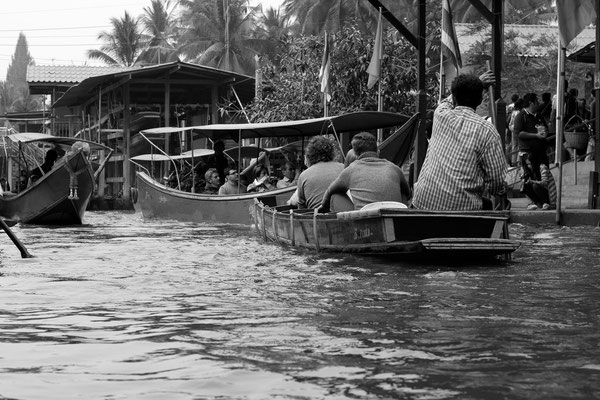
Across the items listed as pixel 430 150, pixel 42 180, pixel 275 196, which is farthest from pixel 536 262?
pixel 42 180

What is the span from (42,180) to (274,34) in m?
38.9

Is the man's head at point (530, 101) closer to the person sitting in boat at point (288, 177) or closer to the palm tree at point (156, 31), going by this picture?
the person sitting in boat at point (288, 177)

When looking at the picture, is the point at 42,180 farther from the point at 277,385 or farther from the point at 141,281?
the point at 277,385

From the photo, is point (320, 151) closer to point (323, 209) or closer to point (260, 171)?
point (323, 209)

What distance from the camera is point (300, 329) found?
5.30 m

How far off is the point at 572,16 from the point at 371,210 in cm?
518

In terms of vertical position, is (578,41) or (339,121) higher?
(578,41)

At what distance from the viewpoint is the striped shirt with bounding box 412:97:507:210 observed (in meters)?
8.38

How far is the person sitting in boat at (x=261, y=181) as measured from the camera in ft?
63.2

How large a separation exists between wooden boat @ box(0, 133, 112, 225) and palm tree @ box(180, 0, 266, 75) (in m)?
35.2

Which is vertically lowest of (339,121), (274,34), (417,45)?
(339,121)

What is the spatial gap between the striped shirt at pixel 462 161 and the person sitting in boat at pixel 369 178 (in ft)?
2.69

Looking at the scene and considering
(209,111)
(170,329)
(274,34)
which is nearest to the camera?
(170,329)

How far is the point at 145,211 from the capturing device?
2305 cm
